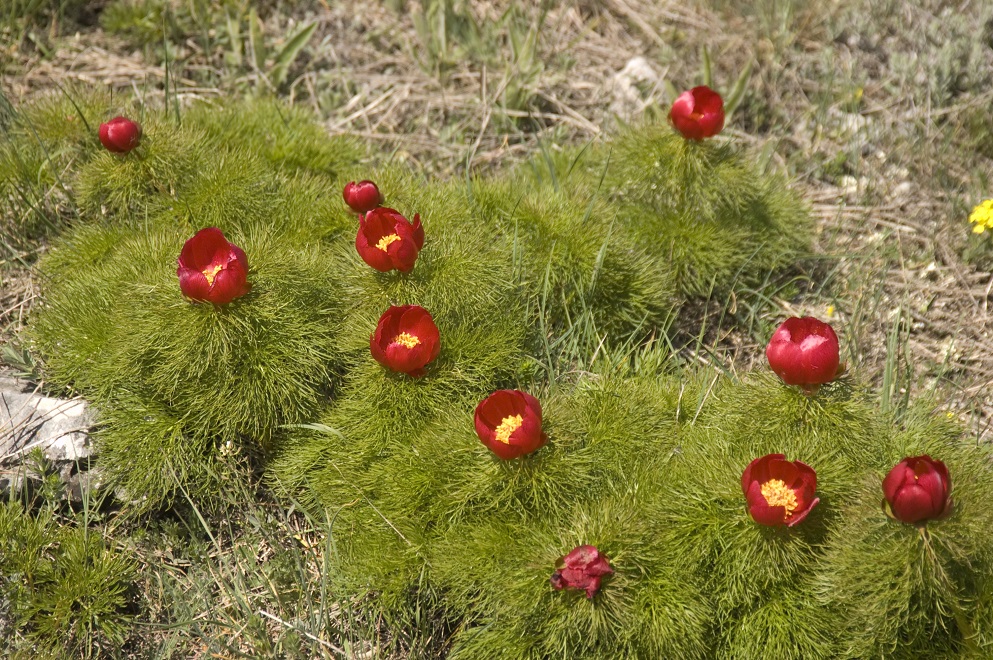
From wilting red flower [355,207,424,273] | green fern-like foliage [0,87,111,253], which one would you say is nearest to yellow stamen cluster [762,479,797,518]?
wilting red flower [355,207,424,273]

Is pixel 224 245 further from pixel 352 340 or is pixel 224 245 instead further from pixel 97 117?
pixel 97 117

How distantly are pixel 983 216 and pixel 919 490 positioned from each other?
1901mm

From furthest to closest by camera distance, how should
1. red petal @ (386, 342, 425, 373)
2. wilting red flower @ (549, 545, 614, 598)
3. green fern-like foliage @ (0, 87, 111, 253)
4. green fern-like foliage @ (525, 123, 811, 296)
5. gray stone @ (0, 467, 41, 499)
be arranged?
green fern-like foliage @ (0, 87, 111, 253), green fern-like foliage @ (525, 123, 811, 296), gray stone @ (0, 467, 41, 499), red petal @ (386, 342, 425, 373), wilting red flower @ (549, 545, 614, 598)

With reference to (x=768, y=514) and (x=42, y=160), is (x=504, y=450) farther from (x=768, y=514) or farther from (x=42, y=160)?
(x=42, y=160)

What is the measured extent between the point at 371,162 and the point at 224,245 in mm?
1272

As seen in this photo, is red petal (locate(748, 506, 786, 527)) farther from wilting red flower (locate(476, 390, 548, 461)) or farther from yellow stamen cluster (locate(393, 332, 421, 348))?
yellow stamen cluster (locate(393, 332, 421, 348))

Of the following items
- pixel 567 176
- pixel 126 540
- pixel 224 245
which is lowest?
pixel 126 540

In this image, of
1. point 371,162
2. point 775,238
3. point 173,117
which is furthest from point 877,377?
point 173,117

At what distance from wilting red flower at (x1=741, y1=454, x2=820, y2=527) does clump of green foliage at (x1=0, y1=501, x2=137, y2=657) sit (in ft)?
5.33

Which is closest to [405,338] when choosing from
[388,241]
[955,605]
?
[388,241]

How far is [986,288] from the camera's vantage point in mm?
3311

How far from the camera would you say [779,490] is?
1.90 meters

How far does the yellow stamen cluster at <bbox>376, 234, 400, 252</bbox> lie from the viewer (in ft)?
7.88

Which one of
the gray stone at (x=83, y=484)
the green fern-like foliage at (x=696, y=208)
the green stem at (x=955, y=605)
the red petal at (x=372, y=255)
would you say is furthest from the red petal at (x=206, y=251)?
the green stem at (x=955, y=605)
